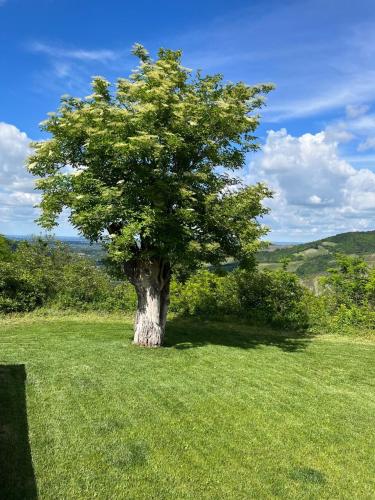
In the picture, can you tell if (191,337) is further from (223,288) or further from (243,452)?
(243,452)

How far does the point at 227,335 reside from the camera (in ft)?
68.2

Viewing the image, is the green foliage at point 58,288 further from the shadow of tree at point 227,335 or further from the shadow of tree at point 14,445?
the shadow of tree at point 14,445

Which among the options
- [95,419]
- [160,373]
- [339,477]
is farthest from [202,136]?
[339,477]

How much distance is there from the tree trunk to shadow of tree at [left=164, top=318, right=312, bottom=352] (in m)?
1.03

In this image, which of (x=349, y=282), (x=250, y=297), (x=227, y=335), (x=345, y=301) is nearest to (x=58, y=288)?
(x=227, y=335)

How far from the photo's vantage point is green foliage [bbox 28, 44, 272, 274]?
14609mm

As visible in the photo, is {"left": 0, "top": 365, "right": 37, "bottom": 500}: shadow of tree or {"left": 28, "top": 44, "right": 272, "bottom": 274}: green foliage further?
{"left": 28, "top": 44, "right": 272, "bottom": 274}: green foliage

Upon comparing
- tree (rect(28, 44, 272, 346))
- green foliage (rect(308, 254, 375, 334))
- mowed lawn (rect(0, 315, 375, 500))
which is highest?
tree (rect(28, 44, 272, 346))

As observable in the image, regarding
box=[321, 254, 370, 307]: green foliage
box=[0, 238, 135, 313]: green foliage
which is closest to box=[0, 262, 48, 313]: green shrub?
box=[0, 238, 135, 313]: green foliage

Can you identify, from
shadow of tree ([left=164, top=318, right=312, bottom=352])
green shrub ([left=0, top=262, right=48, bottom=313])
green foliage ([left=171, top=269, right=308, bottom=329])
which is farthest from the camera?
green foliage ([left=171, top=269, right=308, bottom=329])

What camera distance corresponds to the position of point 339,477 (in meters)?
8.00

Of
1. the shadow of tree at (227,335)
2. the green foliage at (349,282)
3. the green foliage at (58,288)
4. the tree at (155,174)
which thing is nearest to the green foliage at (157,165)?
the tree at (155,174)

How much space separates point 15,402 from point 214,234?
935 centimetres

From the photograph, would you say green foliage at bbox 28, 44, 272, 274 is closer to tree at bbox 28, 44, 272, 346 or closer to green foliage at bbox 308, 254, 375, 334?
tree at bbox 28, 44, 272, 346
